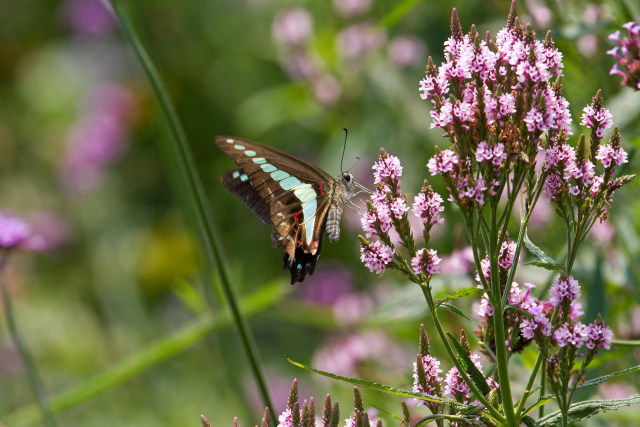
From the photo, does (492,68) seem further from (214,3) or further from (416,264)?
(214,3)

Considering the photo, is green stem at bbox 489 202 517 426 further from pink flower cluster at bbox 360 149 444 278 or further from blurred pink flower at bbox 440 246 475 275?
blurred pink flower at bbox 440 246 475 275

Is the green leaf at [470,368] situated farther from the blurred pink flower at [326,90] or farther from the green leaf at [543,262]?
the blurred pink flower at [326,90]

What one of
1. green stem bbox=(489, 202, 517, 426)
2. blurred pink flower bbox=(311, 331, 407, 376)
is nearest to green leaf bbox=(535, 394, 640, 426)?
green stem bbox=(489, 202, 517, 426)

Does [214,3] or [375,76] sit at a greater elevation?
[214,3]

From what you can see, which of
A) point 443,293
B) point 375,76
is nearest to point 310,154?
point 375,76

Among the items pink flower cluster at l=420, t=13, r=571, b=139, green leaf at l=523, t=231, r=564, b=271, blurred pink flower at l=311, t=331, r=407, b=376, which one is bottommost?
blurred pink flower at l=311, t=331, r=407, b=376
